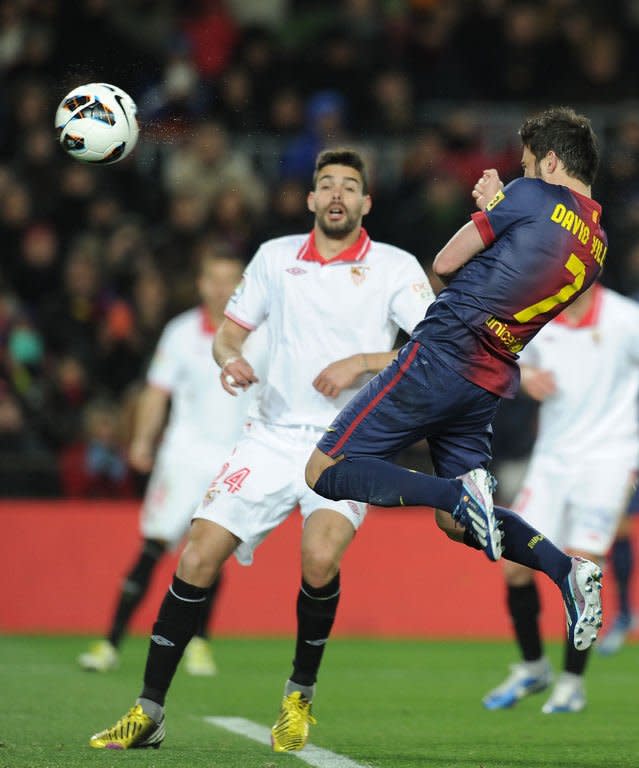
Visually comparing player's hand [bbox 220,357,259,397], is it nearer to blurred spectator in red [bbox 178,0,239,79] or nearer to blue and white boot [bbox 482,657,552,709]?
blue and white boot [bbox 482,657,552,709]

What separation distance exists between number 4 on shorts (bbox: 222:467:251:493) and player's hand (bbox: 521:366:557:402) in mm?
2661

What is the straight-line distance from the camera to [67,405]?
510 inches

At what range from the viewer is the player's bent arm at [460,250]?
5.99 m

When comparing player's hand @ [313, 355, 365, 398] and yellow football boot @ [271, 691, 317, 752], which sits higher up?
player's hand @ [313, 355, 365, 398]

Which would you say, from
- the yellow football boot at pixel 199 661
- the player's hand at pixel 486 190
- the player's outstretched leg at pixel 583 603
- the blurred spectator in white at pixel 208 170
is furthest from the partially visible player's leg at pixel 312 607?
the blurred spectator in white at pixel 208 170

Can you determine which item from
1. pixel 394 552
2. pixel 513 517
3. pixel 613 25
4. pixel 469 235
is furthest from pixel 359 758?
pixel 613 25

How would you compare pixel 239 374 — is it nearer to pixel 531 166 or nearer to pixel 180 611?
pixel 180 611

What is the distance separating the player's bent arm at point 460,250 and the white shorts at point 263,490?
1.13 meters

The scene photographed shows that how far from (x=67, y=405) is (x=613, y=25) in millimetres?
8410

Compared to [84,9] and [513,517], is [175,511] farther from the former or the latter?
[84,9]

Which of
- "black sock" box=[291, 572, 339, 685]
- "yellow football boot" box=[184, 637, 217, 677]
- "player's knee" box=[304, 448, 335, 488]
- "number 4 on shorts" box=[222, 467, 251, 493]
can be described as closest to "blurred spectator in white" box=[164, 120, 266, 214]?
"yellow football boot" box=[184, 637, 217, 677]

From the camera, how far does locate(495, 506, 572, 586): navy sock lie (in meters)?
6.00

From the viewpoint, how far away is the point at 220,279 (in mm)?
10156

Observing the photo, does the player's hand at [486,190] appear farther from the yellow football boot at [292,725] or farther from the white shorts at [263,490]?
the yellow football boot at [292,725]
